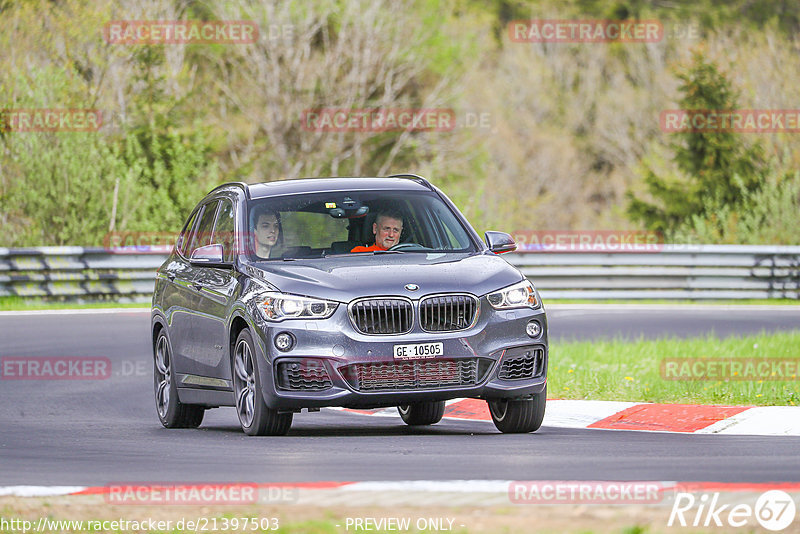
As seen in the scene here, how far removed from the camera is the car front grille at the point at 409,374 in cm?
997

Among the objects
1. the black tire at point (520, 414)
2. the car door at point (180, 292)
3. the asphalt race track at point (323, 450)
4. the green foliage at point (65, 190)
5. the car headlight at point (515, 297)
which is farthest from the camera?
the green foliage at point (65, 190)

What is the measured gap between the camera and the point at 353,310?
392 inches

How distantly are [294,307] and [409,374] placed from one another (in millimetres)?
845

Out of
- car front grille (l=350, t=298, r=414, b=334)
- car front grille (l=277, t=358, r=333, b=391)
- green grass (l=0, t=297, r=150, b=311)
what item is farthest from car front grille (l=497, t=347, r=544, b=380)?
green grass (l=0, t=297, r=150, b=311)

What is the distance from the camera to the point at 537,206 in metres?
63.7

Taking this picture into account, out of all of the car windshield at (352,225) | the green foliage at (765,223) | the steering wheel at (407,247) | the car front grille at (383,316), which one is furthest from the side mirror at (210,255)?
the green foliage at (765,223)

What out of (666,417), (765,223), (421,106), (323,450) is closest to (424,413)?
(666,417)

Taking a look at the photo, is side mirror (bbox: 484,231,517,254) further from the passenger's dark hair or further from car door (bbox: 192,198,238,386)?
car door (bbox: 192,198,238,386)

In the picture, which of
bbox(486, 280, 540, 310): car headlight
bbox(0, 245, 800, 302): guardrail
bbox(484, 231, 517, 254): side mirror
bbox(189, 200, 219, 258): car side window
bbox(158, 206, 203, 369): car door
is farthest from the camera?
bbox(0, 245, 800, 302): guardrail

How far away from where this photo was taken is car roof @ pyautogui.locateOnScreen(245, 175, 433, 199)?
11484mm

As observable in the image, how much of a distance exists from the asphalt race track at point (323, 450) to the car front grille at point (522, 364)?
424 mm

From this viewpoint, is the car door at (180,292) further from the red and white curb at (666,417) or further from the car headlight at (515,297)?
the car headlight at (515,297)

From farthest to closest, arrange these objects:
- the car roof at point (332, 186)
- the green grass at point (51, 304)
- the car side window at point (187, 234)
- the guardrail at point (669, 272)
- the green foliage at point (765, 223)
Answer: the green foliage at point (765, 223) → the guardrail at point (669, 272) → the green grass at point (51, 304) → the car side window at point (187, 234) → the car roof at point (332, 186)

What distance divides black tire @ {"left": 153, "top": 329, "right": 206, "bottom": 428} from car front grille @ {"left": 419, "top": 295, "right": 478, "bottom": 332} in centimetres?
284
